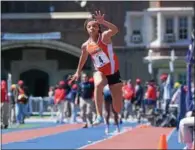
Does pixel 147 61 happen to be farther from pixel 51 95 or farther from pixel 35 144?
pixel 35 144

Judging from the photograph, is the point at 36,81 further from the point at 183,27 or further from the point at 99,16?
the point at 99,16

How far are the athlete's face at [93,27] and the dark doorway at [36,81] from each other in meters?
42.0

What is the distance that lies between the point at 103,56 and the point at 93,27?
17cm

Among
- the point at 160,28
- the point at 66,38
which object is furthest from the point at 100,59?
the point at 160,28

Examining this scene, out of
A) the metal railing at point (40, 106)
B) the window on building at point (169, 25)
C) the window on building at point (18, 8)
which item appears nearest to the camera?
the metal railing at point (40, 106)

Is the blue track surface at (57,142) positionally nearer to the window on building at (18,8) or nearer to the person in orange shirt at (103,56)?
the person in orange shirt at (103,56)

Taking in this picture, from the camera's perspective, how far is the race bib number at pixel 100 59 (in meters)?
3.79

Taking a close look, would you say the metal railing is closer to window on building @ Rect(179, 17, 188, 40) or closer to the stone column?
the stone column

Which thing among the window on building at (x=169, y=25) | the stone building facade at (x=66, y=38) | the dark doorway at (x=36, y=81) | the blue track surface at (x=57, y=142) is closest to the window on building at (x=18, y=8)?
the stone building facade at (x=66, y=38)

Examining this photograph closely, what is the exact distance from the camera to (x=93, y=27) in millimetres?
3830

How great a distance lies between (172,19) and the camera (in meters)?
40.7

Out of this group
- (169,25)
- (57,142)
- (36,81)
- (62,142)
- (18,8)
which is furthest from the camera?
(36,81)

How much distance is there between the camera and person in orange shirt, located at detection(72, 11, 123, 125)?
380 centimetres

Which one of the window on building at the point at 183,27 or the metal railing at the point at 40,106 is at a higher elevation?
the window on building at the point at 183,27
